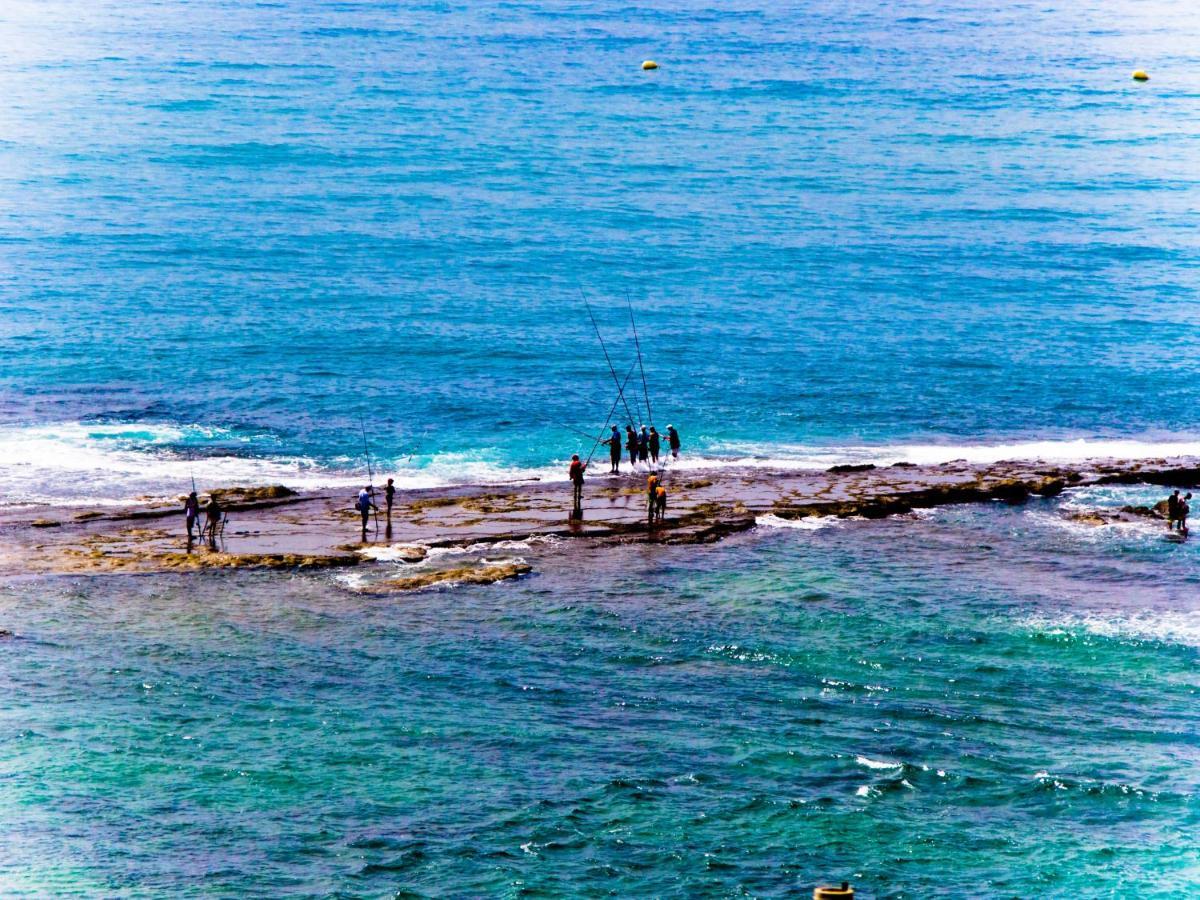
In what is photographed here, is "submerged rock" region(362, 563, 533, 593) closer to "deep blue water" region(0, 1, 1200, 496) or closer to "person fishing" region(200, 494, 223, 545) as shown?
"person fishing" region(200, 494, 223, 545)

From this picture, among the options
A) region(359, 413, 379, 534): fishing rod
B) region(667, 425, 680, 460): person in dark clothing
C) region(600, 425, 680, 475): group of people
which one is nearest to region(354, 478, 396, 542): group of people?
region(359, 413, 379, 534): fishing rod

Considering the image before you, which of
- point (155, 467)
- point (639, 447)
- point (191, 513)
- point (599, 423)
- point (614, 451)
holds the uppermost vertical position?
point (599, 423)

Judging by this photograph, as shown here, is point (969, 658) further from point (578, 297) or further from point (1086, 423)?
point (578, 297)

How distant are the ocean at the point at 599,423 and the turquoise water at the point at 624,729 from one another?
113 mm

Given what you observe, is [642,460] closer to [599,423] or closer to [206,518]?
[599,423]

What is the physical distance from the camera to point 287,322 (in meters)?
64.6

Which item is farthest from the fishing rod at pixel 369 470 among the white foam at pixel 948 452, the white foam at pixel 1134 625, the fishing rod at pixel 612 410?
the white foam at pixel 1134 625

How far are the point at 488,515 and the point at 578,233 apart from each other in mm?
39751

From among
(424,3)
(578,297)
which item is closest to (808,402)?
(578,297)

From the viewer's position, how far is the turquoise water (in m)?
23.7

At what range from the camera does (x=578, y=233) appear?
78500mm

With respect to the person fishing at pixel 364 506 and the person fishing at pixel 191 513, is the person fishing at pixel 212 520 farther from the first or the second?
the person fishing at pixel 364 506

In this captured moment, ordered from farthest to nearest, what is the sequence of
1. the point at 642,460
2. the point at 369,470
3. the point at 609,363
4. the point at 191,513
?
1. the point at 609,363
2. the point at 642,460
3. the point at 369,470
4. the point at 191,513

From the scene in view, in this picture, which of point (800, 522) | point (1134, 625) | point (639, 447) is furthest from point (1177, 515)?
point (639, 447)
